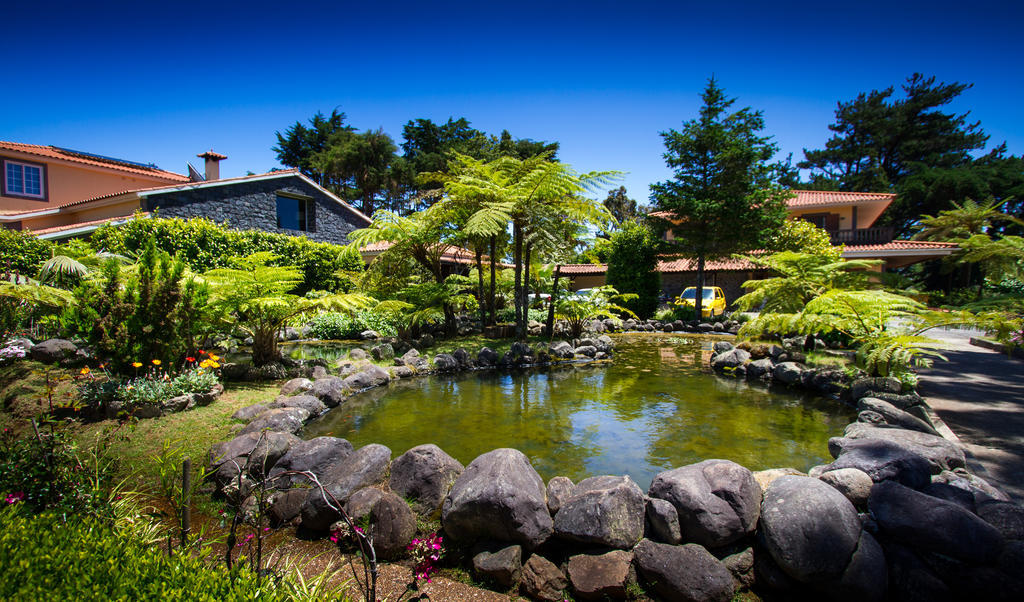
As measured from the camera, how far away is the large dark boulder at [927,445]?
3074mm

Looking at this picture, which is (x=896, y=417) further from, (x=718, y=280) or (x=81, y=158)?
(x=81, y=158)

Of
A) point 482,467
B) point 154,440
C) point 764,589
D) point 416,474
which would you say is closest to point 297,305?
point 154,440

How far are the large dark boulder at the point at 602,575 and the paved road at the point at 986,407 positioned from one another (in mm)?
→ 2784

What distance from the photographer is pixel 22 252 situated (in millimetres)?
9703

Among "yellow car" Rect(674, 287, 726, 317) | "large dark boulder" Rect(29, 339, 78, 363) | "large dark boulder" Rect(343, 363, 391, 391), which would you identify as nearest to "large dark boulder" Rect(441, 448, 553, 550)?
"large dark boulder" Rect(343, 363, 391, 391)

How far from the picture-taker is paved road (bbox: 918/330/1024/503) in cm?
329

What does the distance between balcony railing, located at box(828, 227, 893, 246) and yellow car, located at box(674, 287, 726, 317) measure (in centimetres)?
808

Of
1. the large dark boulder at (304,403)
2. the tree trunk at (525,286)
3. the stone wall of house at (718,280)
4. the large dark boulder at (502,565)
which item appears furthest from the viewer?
the stone wall of house at (718,280)

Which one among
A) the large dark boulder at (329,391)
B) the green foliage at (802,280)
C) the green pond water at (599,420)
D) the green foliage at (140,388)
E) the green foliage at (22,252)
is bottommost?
the green pond water at (599,420)

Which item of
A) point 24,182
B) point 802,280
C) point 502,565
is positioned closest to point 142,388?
point 502,565

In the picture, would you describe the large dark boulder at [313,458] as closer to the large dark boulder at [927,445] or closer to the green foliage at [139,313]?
the green foliage at [139,313]

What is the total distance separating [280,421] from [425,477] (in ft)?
7.03

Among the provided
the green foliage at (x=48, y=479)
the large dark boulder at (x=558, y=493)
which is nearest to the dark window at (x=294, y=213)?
the green foliage at (x=48, y=479)

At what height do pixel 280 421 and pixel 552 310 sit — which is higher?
pixel 552 310
